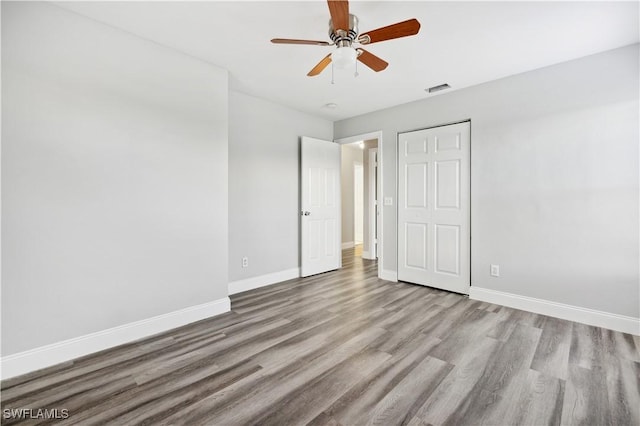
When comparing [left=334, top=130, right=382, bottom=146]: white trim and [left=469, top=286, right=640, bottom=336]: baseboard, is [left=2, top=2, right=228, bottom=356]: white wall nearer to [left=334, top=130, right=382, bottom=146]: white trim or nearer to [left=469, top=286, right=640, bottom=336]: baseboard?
[left=334, top=130, right=382, bottom=146]: white trim

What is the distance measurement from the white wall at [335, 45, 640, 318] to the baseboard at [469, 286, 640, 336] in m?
0.05

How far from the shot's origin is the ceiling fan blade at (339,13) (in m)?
1.67

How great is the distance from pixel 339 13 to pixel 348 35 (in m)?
0.30

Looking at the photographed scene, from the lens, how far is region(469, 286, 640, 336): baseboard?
2645 mm

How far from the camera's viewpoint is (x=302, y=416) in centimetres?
161

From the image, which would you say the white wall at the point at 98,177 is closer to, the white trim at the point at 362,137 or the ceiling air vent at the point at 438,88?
the white trim at the point at 362,137

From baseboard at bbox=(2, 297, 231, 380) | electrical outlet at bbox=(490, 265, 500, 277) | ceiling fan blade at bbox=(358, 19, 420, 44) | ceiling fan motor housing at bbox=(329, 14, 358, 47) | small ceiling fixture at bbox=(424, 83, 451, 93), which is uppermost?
small ceiling fixture at bbox=(424, 83, 451, 93)

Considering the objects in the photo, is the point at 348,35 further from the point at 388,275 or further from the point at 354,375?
the point at 388,275

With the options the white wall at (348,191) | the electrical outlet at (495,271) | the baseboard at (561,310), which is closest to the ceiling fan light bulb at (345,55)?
the electrical outlet at (495,271)

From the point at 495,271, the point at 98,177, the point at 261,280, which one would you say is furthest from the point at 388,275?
the point at 98,177

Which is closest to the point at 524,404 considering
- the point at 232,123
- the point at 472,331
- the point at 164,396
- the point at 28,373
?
the point at 472,331

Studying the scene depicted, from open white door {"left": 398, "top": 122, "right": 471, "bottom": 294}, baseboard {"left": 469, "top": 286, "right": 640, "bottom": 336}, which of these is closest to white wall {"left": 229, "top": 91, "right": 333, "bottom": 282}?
open white door {"left": 398, "top": 122, "right": 471, "bottom": 294}

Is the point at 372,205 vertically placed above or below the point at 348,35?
below

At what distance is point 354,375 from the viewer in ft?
6.55
